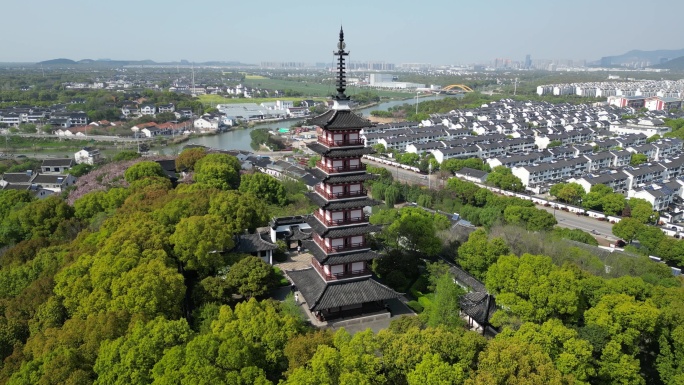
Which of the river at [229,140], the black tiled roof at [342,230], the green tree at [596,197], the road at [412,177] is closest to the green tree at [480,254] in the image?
the black tiled roof at [342,230]

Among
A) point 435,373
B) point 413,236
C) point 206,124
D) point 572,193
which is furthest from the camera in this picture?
point 206,124

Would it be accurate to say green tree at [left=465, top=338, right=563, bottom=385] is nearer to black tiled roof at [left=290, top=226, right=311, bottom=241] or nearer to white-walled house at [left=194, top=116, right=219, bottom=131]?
black tiled roof at [left=290, top=226, right=311, bottom=241]

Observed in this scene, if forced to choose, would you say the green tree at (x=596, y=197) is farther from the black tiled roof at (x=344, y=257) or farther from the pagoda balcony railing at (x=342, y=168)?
the pagoda balcony railing at (x=342, y=168)

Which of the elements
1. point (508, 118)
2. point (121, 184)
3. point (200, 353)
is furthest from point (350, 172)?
point (508, 118)

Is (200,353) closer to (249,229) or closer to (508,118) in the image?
(249,229)

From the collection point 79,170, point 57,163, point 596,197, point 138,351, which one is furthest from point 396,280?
point 57,163

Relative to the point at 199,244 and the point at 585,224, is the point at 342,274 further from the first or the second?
the point at 585,224
